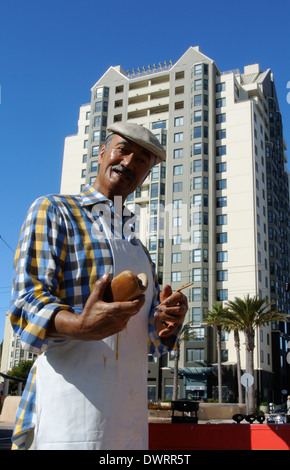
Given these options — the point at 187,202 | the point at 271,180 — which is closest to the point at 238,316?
the point at 187,202

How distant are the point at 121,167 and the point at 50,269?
760mm

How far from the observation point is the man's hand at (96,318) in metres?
1.54

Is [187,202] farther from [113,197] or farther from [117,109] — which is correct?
[113,197]

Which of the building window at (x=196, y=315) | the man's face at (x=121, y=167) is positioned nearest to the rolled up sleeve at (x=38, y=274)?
the man's face at (x=121, y=167)

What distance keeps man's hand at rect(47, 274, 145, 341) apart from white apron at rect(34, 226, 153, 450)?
206 millimetres

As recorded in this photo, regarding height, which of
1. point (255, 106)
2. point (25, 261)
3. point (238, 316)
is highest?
point (255, 106)

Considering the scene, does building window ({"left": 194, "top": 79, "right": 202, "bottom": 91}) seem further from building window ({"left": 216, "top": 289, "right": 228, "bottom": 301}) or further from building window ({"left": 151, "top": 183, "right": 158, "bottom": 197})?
building window ({"left": 216, "top": 289, "right": 228, "bottom": 301})

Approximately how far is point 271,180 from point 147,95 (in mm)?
22534

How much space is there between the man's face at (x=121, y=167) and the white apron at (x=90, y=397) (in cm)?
77

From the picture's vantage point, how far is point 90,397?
176 cm

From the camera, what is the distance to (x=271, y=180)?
6950cm

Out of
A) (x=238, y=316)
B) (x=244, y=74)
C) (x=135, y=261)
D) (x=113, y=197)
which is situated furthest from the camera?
(x=244, y=74)

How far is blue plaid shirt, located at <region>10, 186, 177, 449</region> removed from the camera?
5.54ft

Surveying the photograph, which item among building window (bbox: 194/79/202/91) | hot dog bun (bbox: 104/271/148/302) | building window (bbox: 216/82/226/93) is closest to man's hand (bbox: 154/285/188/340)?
hot dog bun (bbox: 104/271/148/302)
